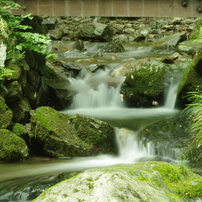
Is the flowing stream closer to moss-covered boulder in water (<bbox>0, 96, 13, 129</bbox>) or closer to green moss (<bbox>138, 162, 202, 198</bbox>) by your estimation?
moss-covered boulder in water (<bbox>0, 96, 13, 129</bbox>)

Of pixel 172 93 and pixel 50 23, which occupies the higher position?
pixel 50 23

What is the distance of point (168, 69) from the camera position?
990 cm

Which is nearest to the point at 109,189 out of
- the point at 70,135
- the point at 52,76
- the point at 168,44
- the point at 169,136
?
the point at 70,135

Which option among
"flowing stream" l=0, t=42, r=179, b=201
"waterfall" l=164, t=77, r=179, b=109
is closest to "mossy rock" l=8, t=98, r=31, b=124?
"flowing stream" l=0, t=42, r=179, b=201

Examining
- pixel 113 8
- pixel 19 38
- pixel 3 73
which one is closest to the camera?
pixel 3 73

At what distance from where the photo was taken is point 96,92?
34.8ft

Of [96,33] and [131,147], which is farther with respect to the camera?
[96,33]

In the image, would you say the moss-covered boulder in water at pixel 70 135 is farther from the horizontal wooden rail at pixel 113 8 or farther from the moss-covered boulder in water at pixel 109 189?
the moss-covered boulder in water at pixel 109 189

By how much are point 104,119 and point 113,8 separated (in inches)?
112

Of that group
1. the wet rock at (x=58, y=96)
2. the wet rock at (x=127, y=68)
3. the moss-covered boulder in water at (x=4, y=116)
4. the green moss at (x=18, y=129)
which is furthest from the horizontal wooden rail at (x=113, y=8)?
the wet rock at (x=127, y=68)

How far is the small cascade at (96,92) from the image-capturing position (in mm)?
10188

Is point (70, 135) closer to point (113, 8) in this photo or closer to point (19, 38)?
point (19, 38)

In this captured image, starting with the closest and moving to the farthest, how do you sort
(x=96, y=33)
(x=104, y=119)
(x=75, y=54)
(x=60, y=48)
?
(x=104, y=119) → (x=75, y=54) → (x=60, y=48) → (x=96, y=33)

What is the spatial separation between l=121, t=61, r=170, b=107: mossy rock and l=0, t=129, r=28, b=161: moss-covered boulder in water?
4.55 m
